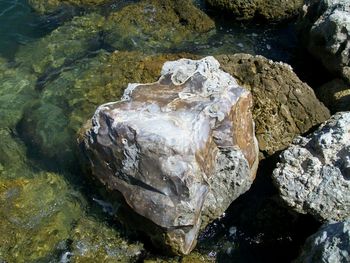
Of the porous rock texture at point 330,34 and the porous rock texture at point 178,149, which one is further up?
the porous rock texture at point 330,34

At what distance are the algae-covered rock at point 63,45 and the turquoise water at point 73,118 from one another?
0.02 metres

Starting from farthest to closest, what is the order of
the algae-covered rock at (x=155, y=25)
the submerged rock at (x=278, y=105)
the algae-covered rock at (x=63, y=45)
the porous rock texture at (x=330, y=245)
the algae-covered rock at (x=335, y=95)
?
the algae-covered rock at (x=155, y=25)
the algae-covered rock at (x=63, y=45)
the algae-covered rock at (x=335, y=95)
the submerged rock at (x=278, y=105)
the porous rock texture at (x=330, y=245)

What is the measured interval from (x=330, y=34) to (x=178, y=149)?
13.6ft

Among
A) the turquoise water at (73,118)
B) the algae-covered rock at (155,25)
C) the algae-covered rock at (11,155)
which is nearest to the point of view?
the turquoise water at (73,118)

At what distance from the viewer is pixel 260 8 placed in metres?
10.5

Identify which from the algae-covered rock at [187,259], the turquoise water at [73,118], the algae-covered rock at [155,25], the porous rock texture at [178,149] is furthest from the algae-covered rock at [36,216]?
the algae-covered rock at [155,25]

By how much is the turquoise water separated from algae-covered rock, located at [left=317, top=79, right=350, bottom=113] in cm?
152

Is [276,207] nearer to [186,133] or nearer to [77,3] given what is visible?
[186,133]

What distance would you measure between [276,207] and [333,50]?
320cm

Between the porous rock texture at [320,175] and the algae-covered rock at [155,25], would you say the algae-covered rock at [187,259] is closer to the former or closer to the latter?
the porous rock texture at [320,175]

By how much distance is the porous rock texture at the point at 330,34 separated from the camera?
27.9 ft

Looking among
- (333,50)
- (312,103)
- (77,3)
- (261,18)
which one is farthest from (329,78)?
(77,3)

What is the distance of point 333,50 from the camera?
868 cm

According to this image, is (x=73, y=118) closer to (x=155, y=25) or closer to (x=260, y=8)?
(x=155, y=25)
